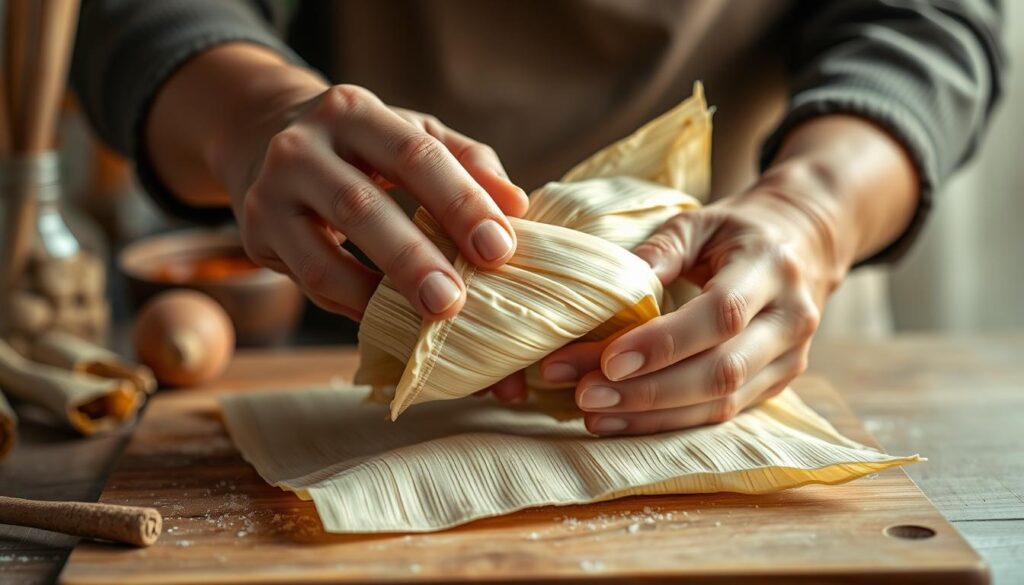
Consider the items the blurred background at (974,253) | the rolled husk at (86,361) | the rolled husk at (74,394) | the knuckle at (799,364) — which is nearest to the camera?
the knuckle at (799,364)

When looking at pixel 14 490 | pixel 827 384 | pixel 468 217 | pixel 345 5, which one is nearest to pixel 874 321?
pixel 827 384

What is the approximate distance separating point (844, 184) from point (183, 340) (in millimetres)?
910

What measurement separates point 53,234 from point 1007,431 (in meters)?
1.43

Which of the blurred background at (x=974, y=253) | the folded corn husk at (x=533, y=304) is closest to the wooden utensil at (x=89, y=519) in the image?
the folded corn husk at (x=533, y=304)

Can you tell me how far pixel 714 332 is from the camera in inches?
41.8

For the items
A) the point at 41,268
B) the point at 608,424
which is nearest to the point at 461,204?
the point at 608,424

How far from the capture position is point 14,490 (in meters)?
1.17

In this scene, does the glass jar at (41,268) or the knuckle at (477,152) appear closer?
the knuckle at (477,152)

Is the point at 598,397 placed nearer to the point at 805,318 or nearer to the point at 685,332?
the point at 685,332

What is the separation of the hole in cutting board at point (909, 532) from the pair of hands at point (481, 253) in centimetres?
22

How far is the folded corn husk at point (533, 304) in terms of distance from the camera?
1023 millimetres

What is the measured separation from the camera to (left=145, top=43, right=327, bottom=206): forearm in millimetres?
1199

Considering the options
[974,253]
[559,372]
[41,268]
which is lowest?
[41,268]

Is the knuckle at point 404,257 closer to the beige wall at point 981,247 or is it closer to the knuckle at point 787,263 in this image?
the knuckle at point 787,263
